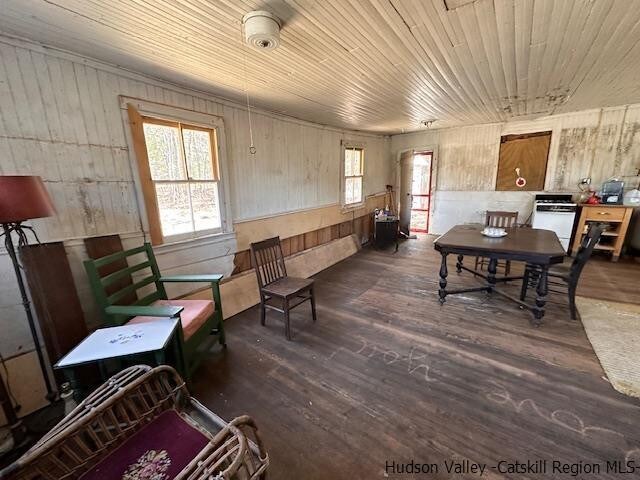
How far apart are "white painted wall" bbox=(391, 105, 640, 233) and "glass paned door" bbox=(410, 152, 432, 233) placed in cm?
28

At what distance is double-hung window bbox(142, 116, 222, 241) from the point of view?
238cm

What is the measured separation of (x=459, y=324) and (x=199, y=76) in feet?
11.1

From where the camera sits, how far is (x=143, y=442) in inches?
42.8

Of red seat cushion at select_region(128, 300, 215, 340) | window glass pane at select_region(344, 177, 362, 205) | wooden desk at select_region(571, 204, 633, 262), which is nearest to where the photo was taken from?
red seat cushion at select_region(128, 300, 215, 340)

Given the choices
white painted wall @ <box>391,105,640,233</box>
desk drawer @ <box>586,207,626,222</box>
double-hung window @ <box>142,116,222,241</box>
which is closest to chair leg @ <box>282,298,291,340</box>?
double-hung window @ <box>142,116,222,241</box>

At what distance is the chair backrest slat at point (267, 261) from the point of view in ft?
8.82

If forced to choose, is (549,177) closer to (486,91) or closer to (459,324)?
(486,91)

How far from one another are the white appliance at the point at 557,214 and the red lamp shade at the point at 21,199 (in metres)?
6.41

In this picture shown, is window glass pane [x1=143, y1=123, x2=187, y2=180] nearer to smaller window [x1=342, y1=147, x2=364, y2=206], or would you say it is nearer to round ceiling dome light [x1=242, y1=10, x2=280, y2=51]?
round ceiling dome light [x1=242, y1=10, x2=280, y2=51]

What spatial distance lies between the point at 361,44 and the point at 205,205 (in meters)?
2.08

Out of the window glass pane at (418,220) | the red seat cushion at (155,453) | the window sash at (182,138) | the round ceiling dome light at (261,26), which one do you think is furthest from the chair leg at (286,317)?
the window glass pane at (418,220)

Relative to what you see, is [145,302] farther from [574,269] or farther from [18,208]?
[574,269]

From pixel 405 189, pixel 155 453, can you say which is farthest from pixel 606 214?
pixel 155 453

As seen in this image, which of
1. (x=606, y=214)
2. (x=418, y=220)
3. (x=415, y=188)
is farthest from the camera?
(x=418, y=220)
